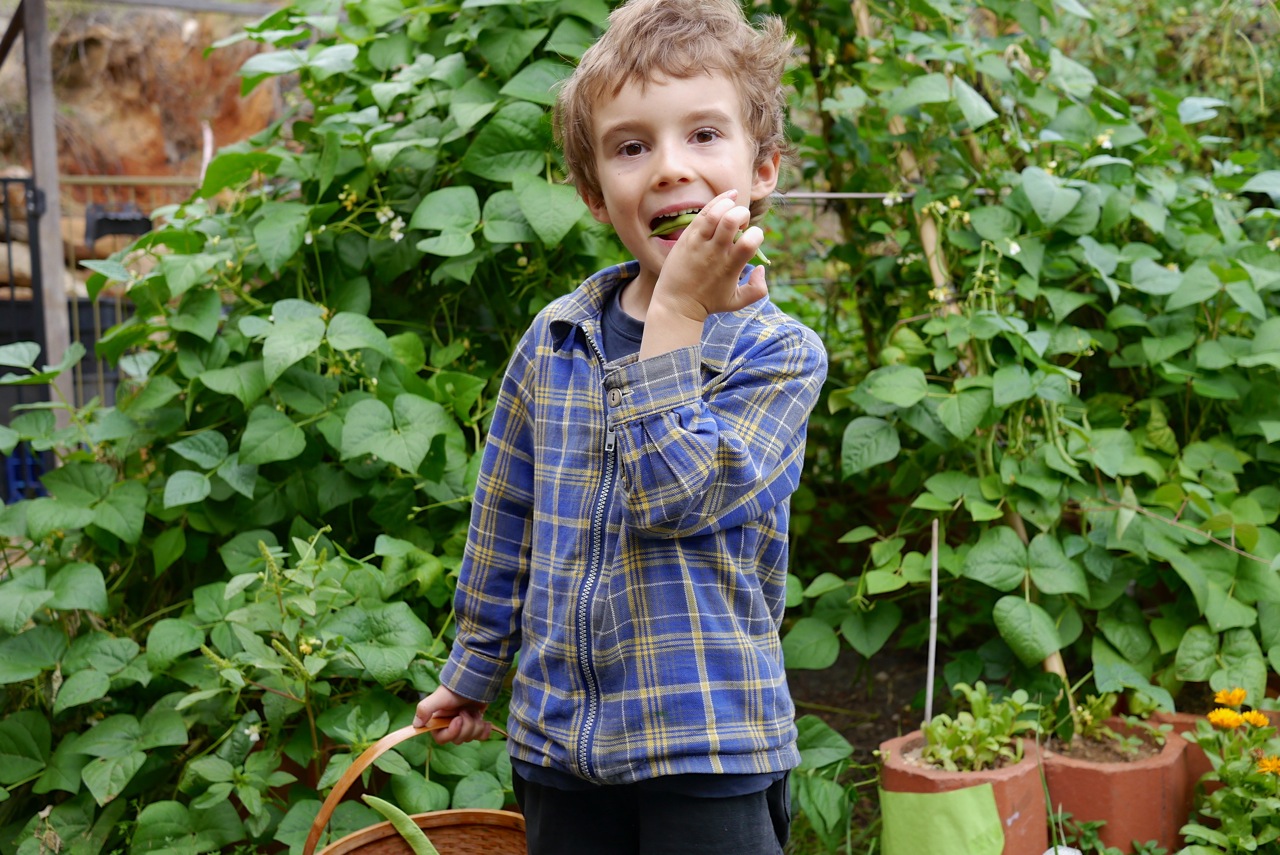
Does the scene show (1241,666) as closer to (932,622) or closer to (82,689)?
(932,622)

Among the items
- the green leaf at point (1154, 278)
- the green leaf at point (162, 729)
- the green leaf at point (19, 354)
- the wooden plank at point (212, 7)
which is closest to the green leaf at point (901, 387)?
the green leaf at point (1154, 278)

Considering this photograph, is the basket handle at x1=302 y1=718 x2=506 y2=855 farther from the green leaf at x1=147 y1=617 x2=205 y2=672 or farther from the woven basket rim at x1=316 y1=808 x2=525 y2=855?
the green leaf at x1=147 y1=617 x2=205 y2=672

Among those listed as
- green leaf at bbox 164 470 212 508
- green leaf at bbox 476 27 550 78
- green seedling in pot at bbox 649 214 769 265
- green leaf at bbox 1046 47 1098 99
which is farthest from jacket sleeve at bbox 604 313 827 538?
green leaf at bbox 1046 47 1098 99

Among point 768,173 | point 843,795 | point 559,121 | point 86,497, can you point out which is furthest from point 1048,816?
point 86,497

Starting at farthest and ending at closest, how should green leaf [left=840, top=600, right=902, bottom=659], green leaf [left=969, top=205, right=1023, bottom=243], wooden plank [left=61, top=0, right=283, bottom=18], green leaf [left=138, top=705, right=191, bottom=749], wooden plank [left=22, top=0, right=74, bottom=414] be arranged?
wooden plank [left=61, top=0, right=283, bottom=18] < wooden plank [left=22, top=0, right=74, bottom=414] < green leaf [left=969, top=205, right=1023, bottom=243] < green leaf [left=840, top=600, right=902, bottom=659] < green leaf [left=138, top=705, right=191, bottom=749]

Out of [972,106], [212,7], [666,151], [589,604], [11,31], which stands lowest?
[589,604]

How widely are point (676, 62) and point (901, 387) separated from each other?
39.5 inches

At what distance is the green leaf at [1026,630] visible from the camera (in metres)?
1.87

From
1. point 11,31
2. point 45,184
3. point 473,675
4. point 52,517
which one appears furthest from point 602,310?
point 11,31

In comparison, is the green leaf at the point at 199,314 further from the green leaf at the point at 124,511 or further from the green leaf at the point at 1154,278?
the green leaf at the point at 1154,278

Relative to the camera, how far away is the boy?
975mm

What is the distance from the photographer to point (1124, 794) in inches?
70.4

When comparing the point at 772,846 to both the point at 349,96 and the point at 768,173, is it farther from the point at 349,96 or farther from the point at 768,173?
the point at 349,96

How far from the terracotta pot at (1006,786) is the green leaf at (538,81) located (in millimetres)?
1234
